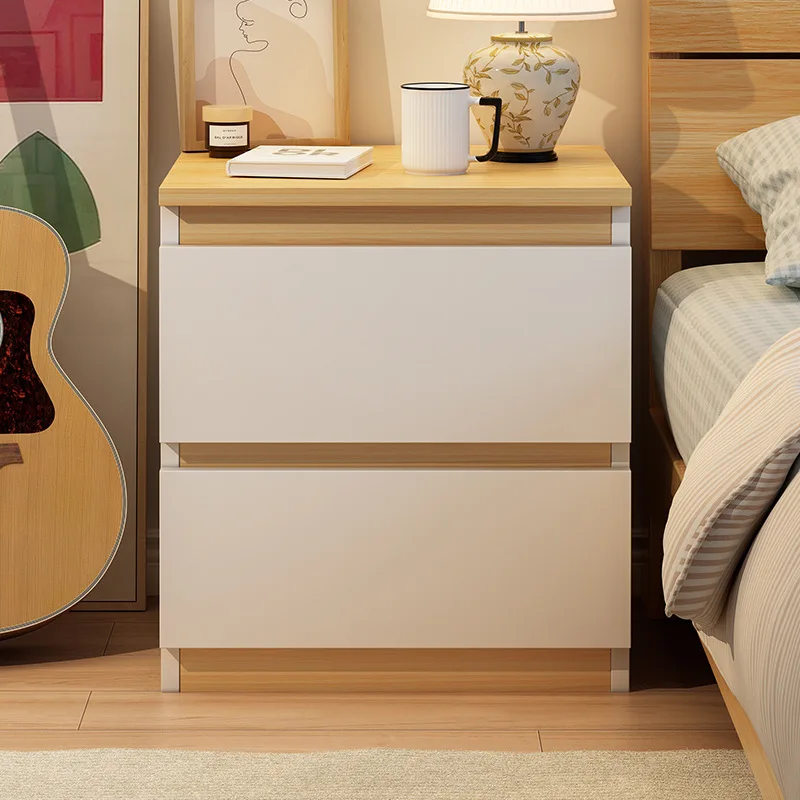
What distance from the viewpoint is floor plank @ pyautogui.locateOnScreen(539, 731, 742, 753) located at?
1521mm

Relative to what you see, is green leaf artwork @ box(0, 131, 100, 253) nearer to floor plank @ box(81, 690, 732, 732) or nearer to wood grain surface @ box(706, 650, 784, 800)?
floor plank @ box(81, 690, 732, 732)

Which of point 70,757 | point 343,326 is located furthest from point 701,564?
point 70,757

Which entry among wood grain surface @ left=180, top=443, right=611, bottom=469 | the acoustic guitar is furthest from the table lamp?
the acoustic guitar

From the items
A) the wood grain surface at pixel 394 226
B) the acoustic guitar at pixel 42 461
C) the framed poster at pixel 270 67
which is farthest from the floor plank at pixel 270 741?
the framed poster at pixel 270 67

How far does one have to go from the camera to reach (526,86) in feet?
5.49

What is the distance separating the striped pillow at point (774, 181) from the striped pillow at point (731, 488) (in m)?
0.35

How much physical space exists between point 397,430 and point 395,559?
0.19m

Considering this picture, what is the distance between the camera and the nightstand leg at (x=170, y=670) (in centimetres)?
167

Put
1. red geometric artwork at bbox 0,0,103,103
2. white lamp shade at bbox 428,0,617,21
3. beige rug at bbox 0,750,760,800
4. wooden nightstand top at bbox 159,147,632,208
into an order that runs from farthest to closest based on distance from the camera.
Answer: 1. red geometric artwork at bbox 0,0,103,103
2. white lamp shade at bbox 428,0,617,21
3. wooden nightstand top at bbox 159,147,632,208
4. beige rug at bbox 0,750,760,800

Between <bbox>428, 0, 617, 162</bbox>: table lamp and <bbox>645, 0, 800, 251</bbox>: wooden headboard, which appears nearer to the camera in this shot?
<bbox>428, 0, 617, 162</bbox>: table lamp

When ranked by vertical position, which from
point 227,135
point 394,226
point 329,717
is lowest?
point 329,717

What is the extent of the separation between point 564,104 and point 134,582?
42.0 inches

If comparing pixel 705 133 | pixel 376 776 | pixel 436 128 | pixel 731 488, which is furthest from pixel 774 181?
pixel 376 776

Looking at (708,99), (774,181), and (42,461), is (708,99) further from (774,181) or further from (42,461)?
(42,461)
